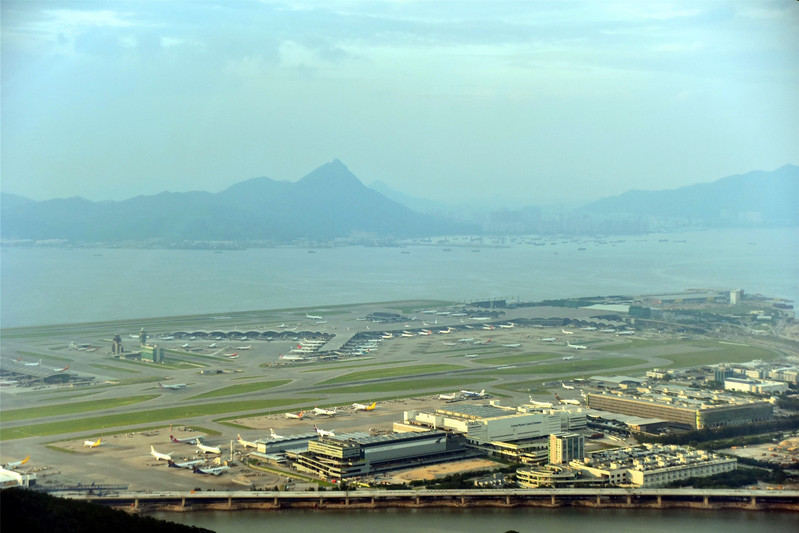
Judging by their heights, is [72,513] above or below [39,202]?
below

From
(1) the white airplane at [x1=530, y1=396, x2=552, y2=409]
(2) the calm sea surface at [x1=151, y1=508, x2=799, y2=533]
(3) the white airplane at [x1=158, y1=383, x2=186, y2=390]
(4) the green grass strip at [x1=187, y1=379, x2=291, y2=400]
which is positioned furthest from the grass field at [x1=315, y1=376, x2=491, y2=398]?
(2) the calm sea surface at [x1=151, y1=508, x2=799, y2=533]

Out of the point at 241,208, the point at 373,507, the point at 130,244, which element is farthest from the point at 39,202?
the point at 373,507

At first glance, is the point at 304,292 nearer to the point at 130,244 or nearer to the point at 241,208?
the point at 130,244

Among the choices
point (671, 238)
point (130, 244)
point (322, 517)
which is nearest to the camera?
point (322, 517)

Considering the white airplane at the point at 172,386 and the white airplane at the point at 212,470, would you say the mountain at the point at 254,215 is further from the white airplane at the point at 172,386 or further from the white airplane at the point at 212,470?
the white airplane at the point at 212,470

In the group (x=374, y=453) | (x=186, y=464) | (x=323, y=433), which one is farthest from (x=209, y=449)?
(x=374, y=453)

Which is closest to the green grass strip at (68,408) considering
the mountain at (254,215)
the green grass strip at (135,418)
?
the green grass strip at (135,418)

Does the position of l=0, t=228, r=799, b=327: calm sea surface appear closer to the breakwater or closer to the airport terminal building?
the airport terminal building
